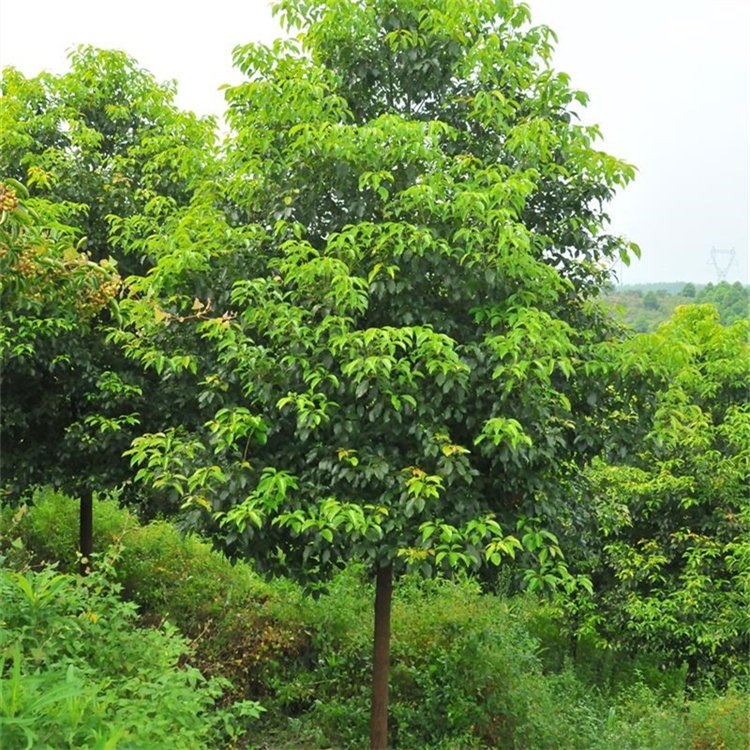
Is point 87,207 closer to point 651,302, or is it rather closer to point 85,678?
point 85,678

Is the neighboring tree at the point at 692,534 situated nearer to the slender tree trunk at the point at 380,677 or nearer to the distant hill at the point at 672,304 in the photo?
the distant hill at the point at 672,304

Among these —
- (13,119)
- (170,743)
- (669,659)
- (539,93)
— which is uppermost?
(13,119)

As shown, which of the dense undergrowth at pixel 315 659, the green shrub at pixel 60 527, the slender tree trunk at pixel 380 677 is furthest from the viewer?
the green shrub at pixel 60 527

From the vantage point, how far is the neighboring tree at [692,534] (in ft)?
28.3

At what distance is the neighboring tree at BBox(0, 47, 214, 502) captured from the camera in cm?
765

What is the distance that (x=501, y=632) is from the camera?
9273 millimetres

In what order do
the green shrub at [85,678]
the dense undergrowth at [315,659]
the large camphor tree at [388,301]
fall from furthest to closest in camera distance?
the large camphor tree at [388,301]
the dense undergrowth at [315,659]
the green shrub at [85,678]

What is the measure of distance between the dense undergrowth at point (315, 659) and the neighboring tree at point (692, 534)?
646 mm

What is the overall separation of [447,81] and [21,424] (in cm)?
514

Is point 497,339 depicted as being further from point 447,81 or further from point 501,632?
point 501,632

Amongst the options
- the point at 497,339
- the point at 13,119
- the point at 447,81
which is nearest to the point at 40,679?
the point at 497,339

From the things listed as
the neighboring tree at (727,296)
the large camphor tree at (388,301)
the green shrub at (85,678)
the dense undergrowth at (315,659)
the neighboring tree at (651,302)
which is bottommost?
the dense undergrowth at (315,659)

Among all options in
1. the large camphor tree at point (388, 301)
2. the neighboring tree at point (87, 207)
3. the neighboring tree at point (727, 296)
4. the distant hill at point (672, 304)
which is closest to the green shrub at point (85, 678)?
the large camphor tree at point (388, 301)

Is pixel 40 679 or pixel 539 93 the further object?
pixel 539 93
